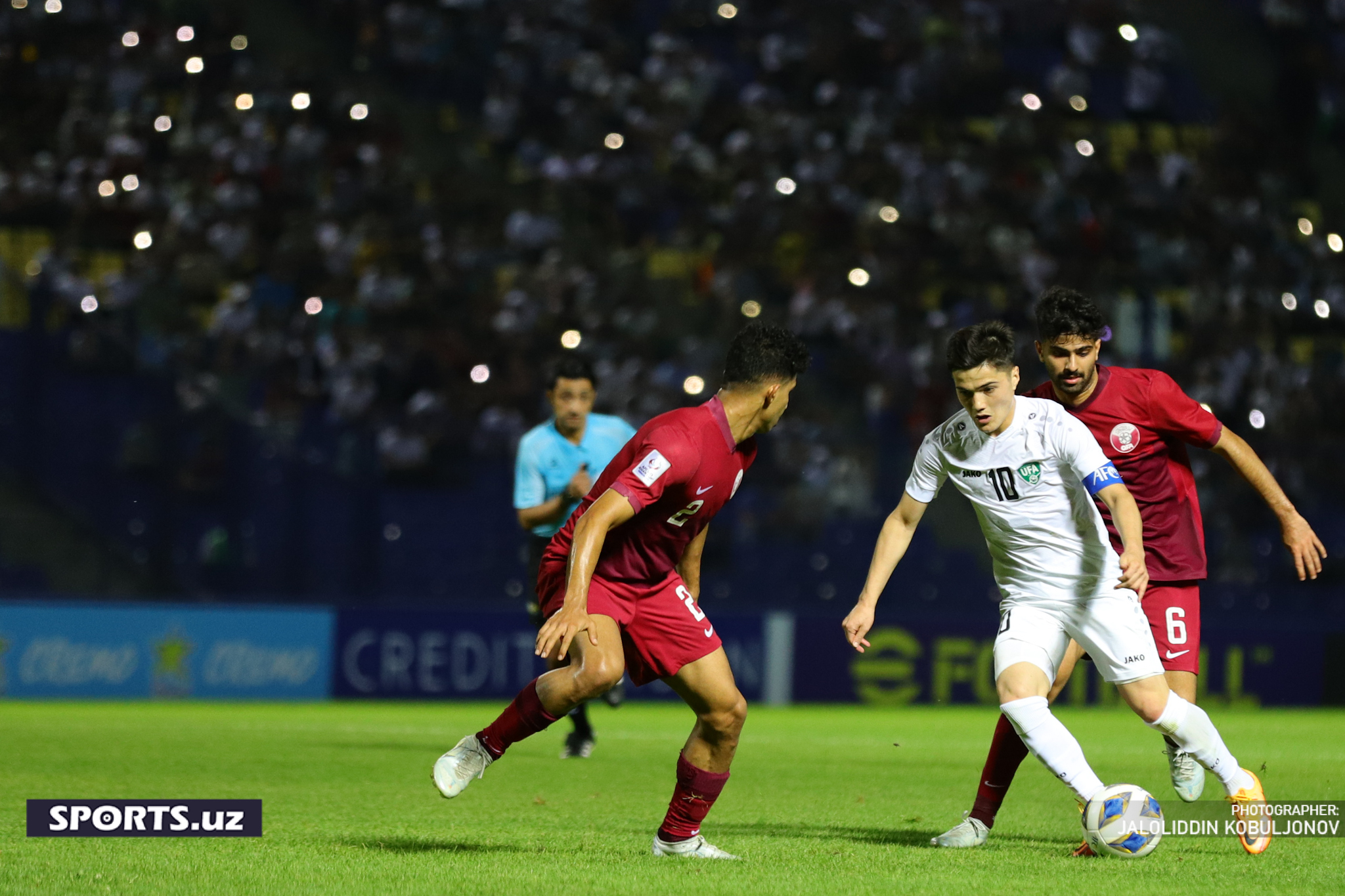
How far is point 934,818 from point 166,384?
29.8 ft

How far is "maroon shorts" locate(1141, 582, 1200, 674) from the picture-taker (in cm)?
615

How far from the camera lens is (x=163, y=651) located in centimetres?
1338

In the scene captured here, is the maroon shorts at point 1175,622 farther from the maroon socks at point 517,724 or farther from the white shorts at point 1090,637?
the maroon socks at point 517,724

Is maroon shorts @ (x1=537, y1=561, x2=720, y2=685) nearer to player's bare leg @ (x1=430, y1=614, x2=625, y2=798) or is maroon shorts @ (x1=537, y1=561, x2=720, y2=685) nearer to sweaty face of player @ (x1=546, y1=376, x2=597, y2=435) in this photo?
player's bare leg @ (x1=430, y1=614, x2=625, y2=798)

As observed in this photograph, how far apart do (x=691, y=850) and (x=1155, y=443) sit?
2373 millimetres

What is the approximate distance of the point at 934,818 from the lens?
671 cm

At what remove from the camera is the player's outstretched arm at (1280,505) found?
5.98 metres

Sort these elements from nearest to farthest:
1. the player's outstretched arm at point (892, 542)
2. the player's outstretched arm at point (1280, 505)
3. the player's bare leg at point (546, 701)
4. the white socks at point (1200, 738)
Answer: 1. the player's bare leg at point (546, 701)
2. the white socks at point (1200, 738)
3. the player's outstretched arm at point (892, 542)
4. the player's outstretched arm at point (1280, 505)

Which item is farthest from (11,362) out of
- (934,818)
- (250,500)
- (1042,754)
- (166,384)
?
(1042,754)

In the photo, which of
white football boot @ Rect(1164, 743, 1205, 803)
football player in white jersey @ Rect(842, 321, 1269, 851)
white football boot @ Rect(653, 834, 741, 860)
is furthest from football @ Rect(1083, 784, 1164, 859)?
white football boot @ Rect(653, 834, 741, 860)

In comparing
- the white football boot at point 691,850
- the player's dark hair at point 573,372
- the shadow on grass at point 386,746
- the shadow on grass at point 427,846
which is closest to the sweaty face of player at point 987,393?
the white football boot at point 691,850

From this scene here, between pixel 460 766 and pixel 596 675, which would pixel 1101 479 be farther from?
pixel 460 766

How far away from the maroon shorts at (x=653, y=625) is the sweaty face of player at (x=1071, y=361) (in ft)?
5.23

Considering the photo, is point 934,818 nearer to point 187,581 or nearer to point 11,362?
point 187,581
